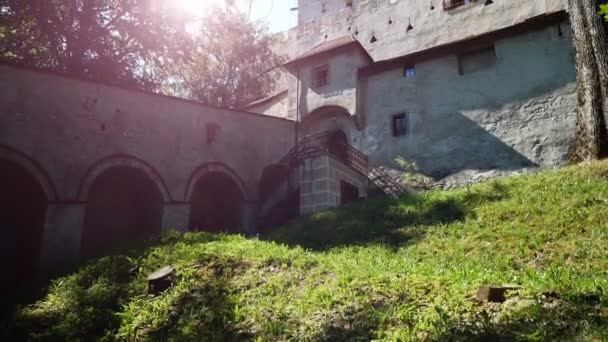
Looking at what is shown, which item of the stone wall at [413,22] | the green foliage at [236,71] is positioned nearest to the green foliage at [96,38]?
the green foliage at [236,71]

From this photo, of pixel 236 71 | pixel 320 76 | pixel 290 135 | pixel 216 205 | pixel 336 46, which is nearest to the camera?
pixel 216 205

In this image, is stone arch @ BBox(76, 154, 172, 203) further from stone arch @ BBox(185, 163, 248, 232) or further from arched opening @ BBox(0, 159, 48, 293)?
stone arch @ BBox(185, 163, 248, 232)

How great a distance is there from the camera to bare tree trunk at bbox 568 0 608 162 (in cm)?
1055

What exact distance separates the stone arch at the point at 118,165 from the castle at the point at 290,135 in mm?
33

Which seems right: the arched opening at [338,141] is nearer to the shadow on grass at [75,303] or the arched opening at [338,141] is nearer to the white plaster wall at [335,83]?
the white plaster wall at [335,83]

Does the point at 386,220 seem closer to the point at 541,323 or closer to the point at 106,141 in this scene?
the point at 541,323

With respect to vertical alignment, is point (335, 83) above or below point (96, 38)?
below

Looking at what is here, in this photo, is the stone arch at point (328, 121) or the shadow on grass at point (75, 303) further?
the stone arch at point (328, 121)

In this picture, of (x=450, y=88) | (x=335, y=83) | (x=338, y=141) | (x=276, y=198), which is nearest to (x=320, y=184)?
(x=276, y=198)

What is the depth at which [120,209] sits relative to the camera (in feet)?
46.2

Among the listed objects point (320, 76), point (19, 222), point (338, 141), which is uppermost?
point (320, 76)

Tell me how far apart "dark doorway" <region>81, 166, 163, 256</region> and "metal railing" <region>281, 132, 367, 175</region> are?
504 centimetres

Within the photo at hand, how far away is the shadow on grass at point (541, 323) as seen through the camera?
11.6 ft

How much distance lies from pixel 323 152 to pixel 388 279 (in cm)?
832
